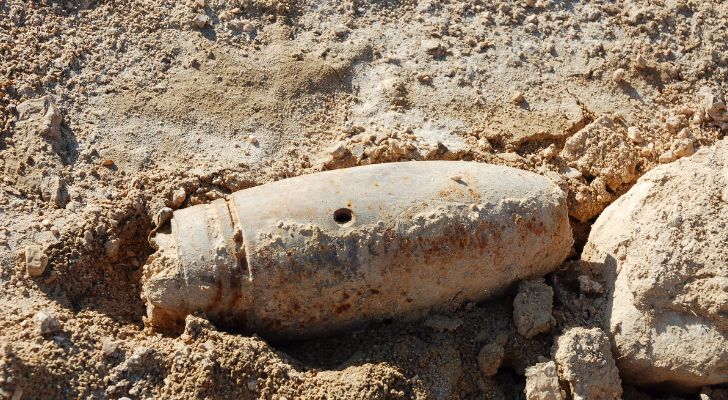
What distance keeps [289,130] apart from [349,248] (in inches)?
58.0

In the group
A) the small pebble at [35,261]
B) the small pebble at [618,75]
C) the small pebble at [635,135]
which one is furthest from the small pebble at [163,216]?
the small pebble at [618,75]

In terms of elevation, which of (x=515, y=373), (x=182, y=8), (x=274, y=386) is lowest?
(x=515, y=373)

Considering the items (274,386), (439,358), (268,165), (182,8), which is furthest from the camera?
(182,8)

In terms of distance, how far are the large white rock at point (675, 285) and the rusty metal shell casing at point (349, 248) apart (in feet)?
1.50

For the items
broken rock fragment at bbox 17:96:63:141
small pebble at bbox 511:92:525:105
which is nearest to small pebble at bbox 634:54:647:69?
small pebble at bbox 511:92:525:105

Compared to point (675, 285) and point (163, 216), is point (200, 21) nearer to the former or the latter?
point (163, 216)

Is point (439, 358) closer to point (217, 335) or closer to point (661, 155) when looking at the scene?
point (217, 335)

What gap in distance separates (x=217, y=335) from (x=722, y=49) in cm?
439

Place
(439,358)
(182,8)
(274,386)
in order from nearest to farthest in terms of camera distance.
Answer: (274,386)
(439,358)
(182,8)

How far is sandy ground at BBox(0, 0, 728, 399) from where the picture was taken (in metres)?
4.43

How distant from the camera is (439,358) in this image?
15.2 ft

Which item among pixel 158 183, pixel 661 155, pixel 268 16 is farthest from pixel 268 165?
pixel 661 155

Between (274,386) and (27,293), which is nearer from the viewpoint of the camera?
(274,386)

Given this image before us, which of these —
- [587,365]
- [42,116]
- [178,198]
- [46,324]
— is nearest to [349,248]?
[178,198]
